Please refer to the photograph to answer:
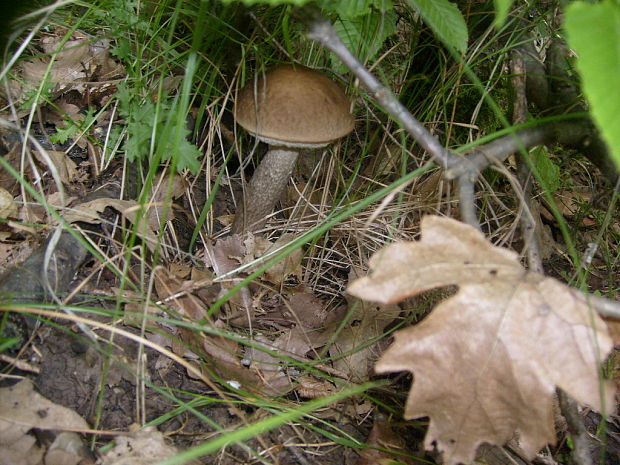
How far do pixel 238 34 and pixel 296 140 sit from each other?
2.00 feet

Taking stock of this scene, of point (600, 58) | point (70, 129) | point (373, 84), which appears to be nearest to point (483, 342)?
point (600, 58)

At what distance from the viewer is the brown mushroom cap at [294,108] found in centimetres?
163

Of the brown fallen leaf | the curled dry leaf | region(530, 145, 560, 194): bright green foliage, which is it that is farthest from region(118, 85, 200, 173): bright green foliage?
region(530, 145, 560, 194): bright green foliage

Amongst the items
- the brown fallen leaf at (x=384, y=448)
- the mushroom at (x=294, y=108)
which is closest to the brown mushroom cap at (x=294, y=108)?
the mushroom at (x=294, y=108)

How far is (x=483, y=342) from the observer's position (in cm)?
102

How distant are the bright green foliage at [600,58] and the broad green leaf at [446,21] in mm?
562

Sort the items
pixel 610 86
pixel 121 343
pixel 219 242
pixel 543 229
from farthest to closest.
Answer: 1. pixel 543 229
2. pixel 219 242
3. pixel 121 343
4. pixel 610 86

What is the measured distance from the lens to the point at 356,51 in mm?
1682

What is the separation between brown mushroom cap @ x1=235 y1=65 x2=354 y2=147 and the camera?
64.3 inches

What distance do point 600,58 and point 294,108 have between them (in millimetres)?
1030

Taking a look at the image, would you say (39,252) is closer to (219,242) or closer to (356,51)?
(219,242)

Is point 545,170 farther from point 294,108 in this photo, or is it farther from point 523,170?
point 294,108

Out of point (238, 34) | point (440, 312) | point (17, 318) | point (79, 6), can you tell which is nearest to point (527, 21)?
point (238, 34)

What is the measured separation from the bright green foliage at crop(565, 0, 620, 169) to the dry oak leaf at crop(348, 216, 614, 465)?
37 centimetres
